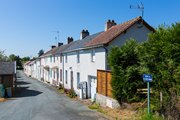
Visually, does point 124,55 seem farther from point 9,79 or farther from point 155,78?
point 9,79

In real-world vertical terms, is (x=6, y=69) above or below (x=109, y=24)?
below

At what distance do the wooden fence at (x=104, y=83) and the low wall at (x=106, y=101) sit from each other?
30 centimetres

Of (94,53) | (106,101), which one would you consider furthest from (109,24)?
(106,101)

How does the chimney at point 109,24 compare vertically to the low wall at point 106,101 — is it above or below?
above

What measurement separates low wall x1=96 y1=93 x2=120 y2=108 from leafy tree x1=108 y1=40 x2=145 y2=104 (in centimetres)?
54

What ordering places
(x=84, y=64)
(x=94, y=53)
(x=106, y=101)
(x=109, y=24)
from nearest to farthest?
(x=106, y=101) → (x=94, y=53) → (x=84, y=64) → (x=109, y=24)

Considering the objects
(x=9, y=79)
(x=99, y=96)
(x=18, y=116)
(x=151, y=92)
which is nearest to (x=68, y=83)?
(x=9, y=79)

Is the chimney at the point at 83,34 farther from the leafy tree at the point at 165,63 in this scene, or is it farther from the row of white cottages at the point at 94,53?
the leafy tree at the point at 165,63

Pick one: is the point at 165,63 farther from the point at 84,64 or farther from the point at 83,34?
the point at 83,34

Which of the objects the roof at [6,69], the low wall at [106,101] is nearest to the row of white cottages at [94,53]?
the low wall at [106,101]

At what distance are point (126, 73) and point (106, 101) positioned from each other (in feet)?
11.8

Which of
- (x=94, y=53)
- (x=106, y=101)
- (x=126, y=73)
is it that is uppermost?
(x=94, y=53)

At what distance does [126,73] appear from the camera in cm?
1781

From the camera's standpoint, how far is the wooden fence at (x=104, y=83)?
20.2 meters
